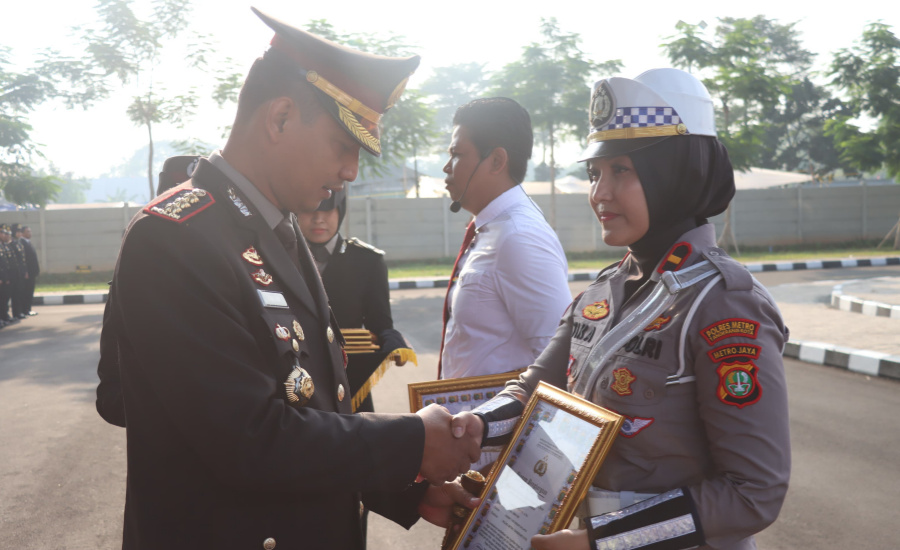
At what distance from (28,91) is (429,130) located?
491 inches

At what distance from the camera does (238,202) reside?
171 cm

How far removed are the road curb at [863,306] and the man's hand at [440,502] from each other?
9.57 metres

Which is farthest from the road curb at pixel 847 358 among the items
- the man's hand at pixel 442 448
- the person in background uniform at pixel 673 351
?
the man's hand at pixel 442 448

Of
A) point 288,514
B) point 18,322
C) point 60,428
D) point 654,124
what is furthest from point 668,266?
point 18,322

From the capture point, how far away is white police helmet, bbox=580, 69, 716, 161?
1856mm

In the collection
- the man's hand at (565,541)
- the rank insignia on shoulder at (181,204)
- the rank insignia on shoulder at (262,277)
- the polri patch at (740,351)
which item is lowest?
the man's hand at (565,541)

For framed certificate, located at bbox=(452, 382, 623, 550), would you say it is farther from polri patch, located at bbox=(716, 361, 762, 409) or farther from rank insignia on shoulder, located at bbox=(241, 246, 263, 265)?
rank insignia on shoulder, located at bbox=(241, 246, 263, 265)

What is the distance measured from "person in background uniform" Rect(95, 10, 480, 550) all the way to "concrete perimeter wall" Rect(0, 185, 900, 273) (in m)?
17.3

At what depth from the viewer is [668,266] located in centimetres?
Answer: 181

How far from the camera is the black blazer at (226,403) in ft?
4.74

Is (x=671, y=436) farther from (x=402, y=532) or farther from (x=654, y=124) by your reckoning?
(x=402, y=532)

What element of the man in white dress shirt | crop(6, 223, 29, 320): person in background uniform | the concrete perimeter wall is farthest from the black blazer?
the concrete perimeter wall

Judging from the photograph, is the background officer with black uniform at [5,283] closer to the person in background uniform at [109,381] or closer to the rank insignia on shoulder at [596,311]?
the person in background uniform at [109,381]

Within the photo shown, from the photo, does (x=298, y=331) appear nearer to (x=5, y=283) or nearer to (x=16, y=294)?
(x=5, y=283)
